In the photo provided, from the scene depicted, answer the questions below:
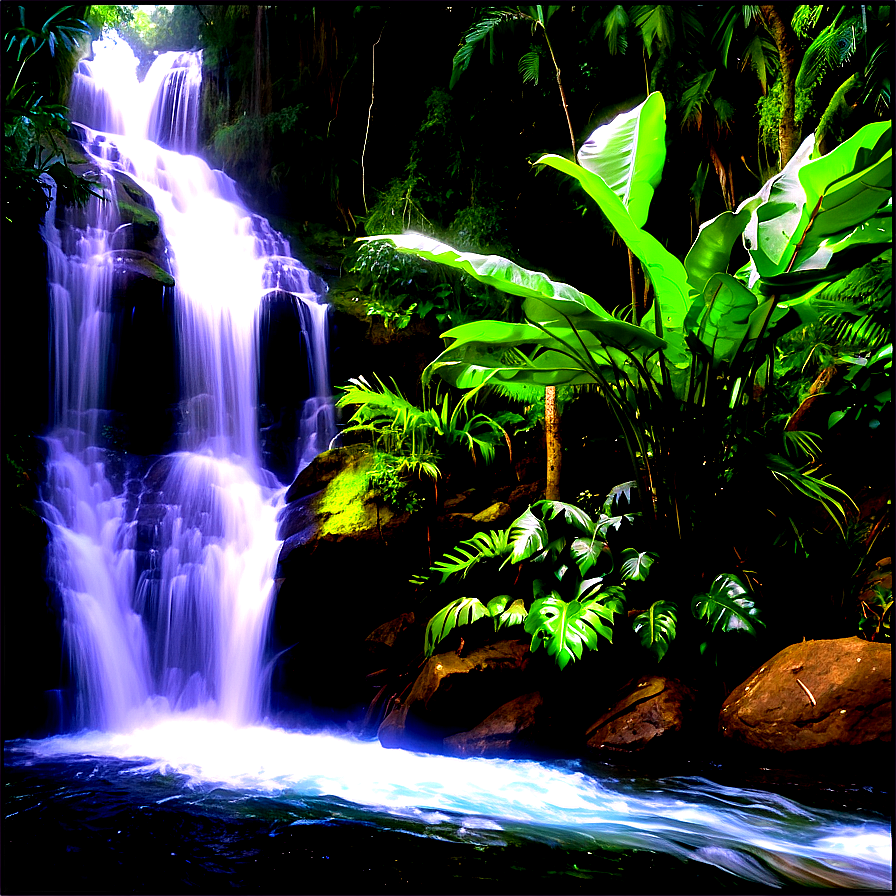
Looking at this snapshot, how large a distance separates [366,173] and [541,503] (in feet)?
19.8

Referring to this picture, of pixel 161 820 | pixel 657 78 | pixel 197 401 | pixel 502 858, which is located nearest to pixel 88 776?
pixel 161 820

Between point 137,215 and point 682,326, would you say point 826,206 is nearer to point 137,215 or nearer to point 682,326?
point 682,326

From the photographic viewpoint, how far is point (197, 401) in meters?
5.89

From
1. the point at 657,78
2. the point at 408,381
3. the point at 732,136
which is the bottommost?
the point at 408,381

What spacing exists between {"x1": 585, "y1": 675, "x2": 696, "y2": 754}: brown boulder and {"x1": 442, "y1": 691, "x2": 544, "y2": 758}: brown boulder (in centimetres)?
32

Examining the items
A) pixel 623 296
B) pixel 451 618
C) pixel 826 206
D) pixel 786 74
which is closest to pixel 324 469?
pixel 451 618

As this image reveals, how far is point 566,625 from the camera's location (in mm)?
3289

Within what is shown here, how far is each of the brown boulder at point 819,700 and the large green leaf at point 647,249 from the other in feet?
6.22

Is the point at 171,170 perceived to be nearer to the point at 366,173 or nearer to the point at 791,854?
the point at 366,173

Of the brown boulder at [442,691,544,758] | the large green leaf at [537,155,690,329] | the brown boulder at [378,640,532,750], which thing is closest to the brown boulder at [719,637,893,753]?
the brown boulder at [442,691,544,758]

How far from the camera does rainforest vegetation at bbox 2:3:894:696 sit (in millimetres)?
3266

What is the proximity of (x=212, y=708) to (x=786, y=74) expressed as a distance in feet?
21.1

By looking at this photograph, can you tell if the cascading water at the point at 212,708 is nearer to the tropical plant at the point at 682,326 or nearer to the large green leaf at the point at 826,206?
the tropical plant at the point at 682,326

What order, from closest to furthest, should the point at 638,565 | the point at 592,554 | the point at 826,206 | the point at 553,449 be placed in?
1. the point at 826,206
2. the point at 638,565
3. the point at 592,554
4. the point at 553,449
